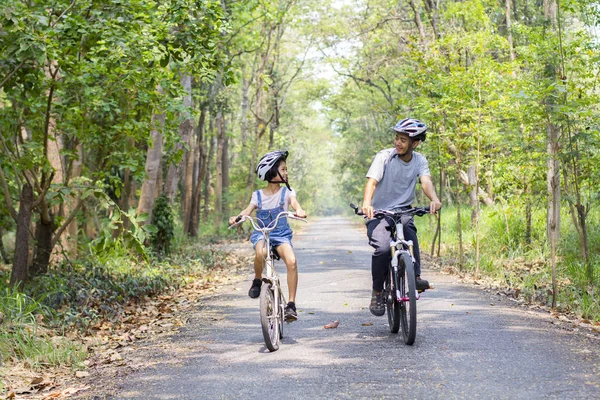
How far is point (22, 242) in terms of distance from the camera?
10.2 metres

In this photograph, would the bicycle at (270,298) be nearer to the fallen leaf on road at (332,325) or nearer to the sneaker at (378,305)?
the fallen leaf on road at (332,325)

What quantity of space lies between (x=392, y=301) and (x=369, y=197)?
3.70ft

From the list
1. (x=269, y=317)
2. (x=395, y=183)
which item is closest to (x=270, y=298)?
(x=269, y=317)

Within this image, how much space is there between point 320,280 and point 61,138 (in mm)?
5970

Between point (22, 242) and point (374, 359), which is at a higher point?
point (22, 242)

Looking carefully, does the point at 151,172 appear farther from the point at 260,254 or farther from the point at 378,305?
the point at 378,305

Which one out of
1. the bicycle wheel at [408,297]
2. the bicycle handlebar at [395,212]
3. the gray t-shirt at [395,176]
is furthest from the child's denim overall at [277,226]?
the bicycle wheel at [408,297]

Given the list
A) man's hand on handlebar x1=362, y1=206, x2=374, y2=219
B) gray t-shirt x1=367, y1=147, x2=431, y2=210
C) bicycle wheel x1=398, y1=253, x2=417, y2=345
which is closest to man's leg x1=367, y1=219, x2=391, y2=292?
gray t-shirt x1=367, y1=147, x2=431, y2=210

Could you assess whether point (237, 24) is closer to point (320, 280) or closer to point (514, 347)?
point (320, 280)

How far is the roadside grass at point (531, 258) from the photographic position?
33.7ft

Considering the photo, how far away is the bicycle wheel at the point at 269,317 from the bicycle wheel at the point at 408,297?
4.14 feet

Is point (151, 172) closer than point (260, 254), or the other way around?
point (260, 254)

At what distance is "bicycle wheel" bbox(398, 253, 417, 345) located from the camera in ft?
21.9

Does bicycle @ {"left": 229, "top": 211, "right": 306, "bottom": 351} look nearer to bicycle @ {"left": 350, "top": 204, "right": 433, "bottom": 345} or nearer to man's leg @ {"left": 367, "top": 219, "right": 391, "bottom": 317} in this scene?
man's leg @ {"left": 367, "top": 219, "right": 391, "bottom": 317}
